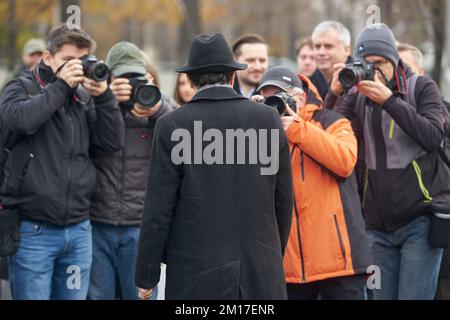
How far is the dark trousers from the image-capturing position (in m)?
4.92

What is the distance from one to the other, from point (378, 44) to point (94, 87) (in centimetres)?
188

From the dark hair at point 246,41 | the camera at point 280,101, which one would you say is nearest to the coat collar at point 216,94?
the camera at point 280,101

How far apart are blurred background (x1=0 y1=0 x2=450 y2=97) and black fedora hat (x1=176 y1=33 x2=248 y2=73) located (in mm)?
3098

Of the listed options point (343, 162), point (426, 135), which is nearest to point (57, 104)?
point (343, 162)

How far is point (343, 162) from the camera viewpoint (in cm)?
482

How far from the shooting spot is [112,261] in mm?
5926

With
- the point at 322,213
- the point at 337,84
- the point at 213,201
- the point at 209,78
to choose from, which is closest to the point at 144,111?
the point at 337,84

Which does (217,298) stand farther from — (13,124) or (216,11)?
(216,11)

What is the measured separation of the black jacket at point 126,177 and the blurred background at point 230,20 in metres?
2.25

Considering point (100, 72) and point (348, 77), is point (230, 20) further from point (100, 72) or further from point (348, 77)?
point (348, 77)

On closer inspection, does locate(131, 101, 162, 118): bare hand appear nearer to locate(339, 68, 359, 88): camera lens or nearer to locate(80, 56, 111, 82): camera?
locate(80, 56, 111, 82): camera

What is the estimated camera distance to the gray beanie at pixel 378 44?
5.47 metres

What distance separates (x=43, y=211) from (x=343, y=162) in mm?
1893
